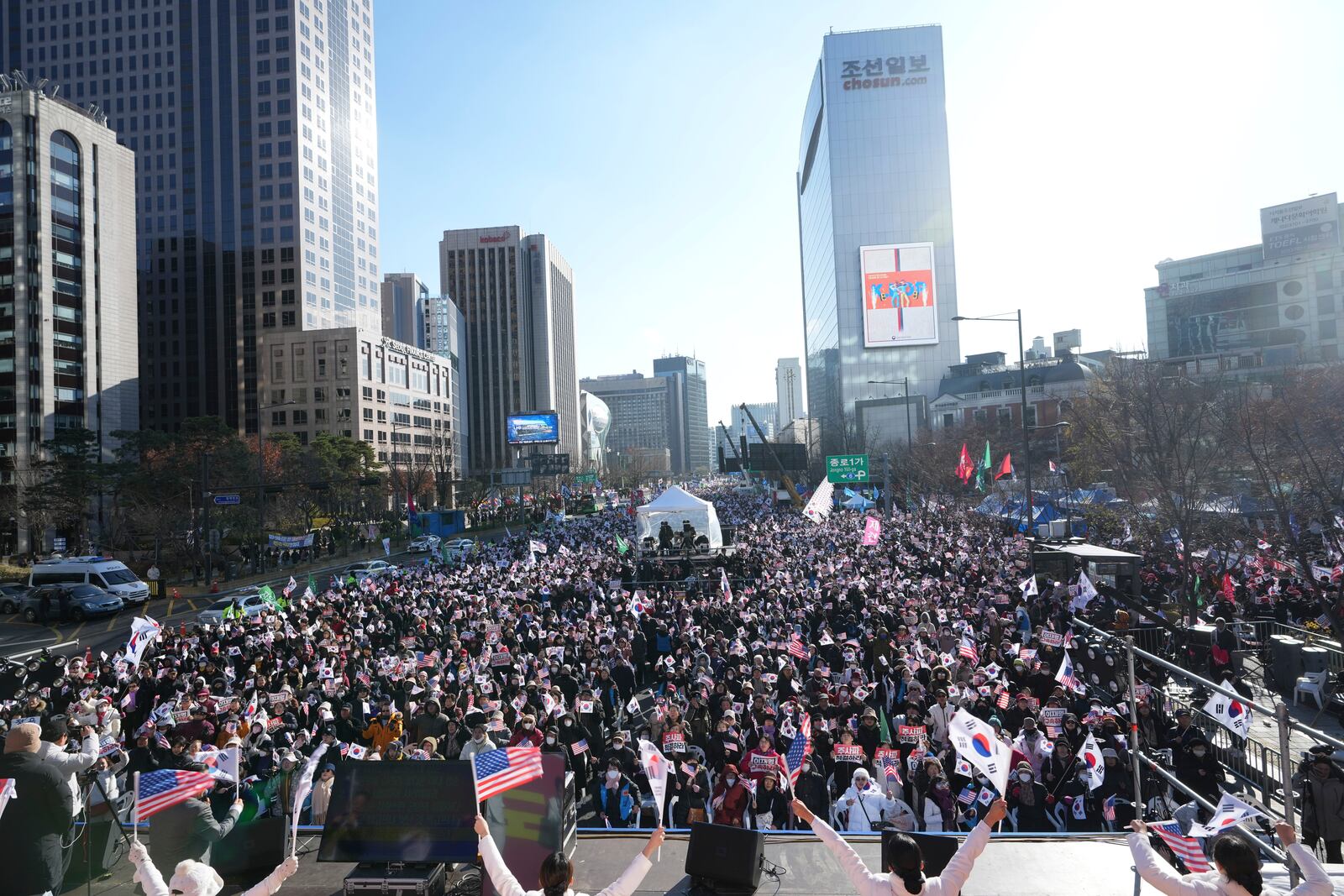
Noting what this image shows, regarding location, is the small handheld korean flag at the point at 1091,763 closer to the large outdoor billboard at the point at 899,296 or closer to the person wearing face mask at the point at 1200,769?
the person wearing face mask at the point at 1200,769

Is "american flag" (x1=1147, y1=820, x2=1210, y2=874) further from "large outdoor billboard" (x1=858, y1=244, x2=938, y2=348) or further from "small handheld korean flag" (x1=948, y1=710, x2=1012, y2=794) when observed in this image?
"large outdoor billboard" (x1=858, y1=244, x2=938, y2=348)

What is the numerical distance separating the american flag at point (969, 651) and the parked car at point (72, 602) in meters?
33.4

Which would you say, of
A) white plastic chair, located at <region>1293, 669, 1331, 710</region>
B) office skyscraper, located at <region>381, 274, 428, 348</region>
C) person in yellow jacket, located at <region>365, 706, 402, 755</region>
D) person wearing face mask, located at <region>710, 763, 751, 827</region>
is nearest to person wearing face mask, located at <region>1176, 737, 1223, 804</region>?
person wearing face mask, located at <region>710, 763, 751, 827</region>

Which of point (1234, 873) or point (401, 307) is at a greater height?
point (401, 307)

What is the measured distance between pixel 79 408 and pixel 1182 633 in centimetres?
8292

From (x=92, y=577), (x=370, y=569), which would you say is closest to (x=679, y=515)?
(x=370, y=569)

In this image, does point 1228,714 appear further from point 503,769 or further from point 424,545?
point 424,545

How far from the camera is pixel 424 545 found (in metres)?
55.9

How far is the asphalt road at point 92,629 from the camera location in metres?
27.2

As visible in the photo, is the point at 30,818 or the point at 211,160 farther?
the point at 211,160

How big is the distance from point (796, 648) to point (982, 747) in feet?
24.3

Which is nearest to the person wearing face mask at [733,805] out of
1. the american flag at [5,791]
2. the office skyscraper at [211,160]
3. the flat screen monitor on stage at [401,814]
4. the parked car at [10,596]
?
the flat screen monitor on stage at [401,814]

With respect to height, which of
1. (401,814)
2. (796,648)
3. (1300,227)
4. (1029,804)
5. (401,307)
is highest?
(401,307)

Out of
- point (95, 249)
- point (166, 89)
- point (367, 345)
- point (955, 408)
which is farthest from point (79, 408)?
point (955, 408)
